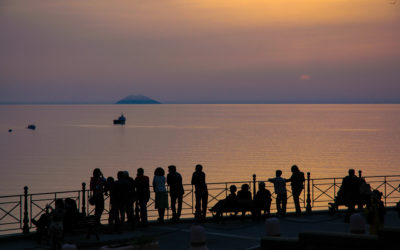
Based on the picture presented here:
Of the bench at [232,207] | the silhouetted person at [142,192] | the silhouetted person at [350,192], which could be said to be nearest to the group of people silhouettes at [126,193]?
the silhouetted person at [142,192]

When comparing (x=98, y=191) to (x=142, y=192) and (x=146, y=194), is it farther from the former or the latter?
(x=146, y=194)

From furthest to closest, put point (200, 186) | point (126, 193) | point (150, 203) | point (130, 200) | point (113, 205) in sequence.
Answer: point (150, 203)
point (200, 186)
point (130, 200)
point (126, 193)
point (113, 205)

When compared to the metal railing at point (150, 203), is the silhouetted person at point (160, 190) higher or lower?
higher

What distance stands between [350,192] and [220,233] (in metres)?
4.35

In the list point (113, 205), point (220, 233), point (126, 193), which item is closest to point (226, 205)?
point (220, 233)

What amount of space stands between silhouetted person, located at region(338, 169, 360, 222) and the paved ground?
1.93 ft

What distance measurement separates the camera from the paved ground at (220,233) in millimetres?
14133

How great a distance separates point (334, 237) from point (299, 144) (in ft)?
290

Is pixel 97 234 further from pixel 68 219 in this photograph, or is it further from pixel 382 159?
pixel 382 159

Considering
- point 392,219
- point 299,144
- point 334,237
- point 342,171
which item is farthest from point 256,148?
point 334,237

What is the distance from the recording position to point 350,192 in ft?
56.6

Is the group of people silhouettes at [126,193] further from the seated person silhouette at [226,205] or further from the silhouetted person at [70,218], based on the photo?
the seated person silhouette at [226,205]

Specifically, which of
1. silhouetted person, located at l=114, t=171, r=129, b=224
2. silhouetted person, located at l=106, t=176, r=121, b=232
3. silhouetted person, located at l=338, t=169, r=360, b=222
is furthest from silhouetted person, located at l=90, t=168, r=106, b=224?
silhouetted person, located at l=338, t=169, r=360, b=222

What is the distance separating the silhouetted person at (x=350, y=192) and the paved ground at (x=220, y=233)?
1.93ft
